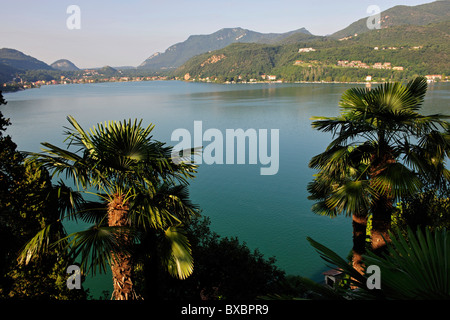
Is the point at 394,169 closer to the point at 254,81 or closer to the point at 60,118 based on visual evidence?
the point at 60,118

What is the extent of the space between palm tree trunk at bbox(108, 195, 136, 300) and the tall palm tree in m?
2.63

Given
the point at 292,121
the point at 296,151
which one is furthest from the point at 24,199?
the point at 292,121

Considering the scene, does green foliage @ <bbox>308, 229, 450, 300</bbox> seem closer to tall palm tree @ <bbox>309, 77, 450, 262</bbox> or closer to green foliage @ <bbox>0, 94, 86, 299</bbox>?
tall palm tree @ <bbox>309, 77, 450, 262</bbox>

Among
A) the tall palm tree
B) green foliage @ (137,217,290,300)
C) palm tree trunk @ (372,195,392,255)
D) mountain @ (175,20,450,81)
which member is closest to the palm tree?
the tall palm tree

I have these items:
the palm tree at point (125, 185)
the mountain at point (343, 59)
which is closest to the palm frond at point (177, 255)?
the palm tree at point (125, 185)

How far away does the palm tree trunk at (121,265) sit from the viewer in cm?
357

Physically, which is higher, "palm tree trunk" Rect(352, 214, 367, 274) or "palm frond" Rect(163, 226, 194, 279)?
"palm frond" Rect(163, 226, 194, 279)

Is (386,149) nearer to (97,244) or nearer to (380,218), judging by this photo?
(380,218)

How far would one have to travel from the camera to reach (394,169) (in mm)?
3541

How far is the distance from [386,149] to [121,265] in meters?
3.58

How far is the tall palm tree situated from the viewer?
357cm

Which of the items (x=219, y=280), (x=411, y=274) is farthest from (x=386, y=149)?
(x=219, y=280)

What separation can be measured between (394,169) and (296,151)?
25143 millimetres

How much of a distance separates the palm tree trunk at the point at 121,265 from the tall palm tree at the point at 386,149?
2.63 meters
